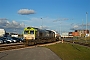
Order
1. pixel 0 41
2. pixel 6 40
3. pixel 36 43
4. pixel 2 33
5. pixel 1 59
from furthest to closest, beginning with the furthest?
pixel 2 33, pixel 6 40, pixel 0 41, pixel 36 43, pixel 1 59

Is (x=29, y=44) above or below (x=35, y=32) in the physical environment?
below

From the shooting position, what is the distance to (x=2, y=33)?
8500 cm

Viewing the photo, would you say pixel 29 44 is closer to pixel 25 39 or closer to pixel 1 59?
pixel 25 39

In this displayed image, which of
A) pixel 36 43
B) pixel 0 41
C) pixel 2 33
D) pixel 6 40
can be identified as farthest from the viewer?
pixel 2 33

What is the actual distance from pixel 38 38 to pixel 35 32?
3.59 meters

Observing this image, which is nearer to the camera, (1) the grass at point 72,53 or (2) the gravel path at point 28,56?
(2) the gravel path at point 28,56

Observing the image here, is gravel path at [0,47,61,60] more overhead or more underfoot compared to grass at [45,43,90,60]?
more overhead

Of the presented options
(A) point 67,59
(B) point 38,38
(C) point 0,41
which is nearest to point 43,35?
(B) point 38,38

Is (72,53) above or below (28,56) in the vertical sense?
below

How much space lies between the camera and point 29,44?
42.9 meters

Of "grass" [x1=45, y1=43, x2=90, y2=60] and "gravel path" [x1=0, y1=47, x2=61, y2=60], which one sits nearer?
"gravel path" [x1=0, y1=47, x2=61, y2=60]

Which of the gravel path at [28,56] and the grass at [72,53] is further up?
the gravel path at [28,56]

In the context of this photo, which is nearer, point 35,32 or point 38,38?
point 35,32

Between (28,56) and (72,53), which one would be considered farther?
(72,53)
